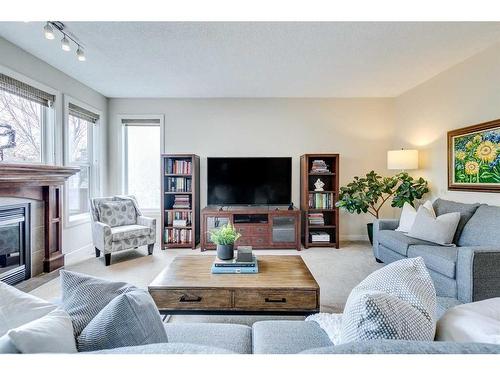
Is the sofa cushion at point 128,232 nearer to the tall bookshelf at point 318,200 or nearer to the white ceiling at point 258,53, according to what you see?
the white ceiling at point 258,53

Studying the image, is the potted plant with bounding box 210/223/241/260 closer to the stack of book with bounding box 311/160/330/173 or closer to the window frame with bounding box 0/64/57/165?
the stack of book with bounding box 311/160/330/173

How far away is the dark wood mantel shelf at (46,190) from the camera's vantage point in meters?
2.48

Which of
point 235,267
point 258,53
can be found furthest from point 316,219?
point 258,53

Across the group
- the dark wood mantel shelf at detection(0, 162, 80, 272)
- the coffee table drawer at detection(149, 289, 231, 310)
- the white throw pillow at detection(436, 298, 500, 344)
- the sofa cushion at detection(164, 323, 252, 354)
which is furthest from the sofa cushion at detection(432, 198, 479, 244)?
the dark wood mantel shelf at detection(0, 162, 80, 272)

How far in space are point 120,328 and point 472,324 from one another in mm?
953

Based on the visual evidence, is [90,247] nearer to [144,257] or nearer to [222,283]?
[144,257]

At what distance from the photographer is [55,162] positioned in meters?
3.29

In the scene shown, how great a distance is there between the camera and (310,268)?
3.20 meters

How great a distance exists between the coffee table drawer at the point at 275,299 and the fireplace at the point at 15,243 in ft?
7.74

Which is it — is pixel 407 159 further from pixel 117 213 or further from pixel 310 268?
pixel 117 213

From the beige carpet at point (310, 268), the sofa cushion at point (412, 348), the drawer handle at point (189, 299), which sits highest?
the sofa cushion at point (412, 348)

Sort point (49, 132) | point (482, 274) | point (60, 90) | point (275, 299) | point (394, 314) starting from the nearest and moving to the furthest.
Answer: point (394, 314), point (275, 299), point (482, 274), point (49, 132), point (60, 90)

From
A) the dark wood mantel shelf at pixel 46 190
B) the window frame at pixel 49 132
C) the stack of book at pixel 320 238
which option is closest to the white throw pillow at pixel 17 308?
the dark wood mantel shelf at pixel 46 190
